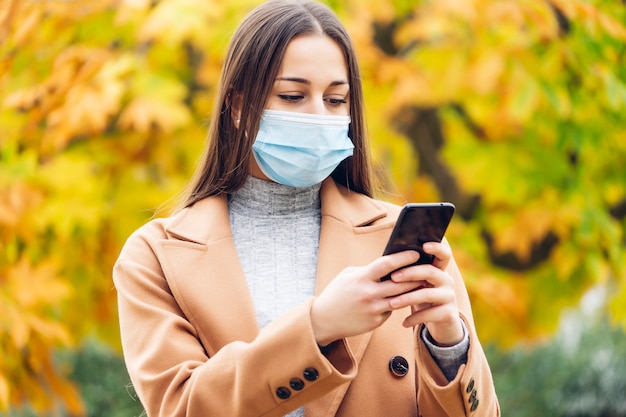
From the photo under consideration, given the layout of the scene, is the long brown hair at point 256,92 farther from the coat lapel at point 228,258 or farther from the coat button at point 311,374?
the coat button at point 311,374

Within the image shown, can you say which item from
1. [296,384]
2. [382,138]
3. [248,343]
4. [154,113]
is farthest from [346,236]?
[382,138]

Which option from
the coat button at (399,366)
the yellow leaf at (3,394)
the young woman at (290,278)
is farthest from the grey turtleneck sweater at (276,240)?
the yellow leaf at (3,394)

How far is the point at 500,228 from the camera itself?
555cm

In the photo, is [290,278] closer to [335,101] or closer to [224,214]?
[224,214]

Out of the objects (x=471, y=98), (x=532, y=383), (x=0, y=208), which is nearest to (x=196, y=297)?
(x=0, y=208)

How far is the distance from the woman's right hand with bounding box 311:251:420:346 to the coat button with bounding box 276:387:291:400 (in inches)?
7.0

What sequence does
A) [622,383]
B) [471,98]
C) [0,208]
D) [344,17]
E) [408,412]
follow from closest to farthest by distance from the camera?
[408,412]
[0,208]
[344,17]
[471,98]
[622,383]

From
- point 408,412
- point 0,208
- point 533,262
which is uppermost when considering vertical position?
point 408,412

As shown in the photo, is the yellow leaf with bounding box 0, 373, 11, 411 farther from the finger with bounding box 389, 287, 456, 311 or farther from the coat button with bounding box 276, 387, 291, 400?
the finger with bounding box 389, 287, 456, 311

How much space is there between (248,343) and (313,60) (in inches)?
25.7

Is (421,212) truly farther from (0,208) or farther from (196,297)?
(0,208)

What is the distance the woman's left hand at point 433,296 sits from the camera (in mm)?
1737

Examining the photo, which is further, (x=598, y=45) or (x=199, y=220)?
(x=598, y=45)

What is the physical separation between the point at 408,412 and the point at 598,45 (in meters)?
2.68
